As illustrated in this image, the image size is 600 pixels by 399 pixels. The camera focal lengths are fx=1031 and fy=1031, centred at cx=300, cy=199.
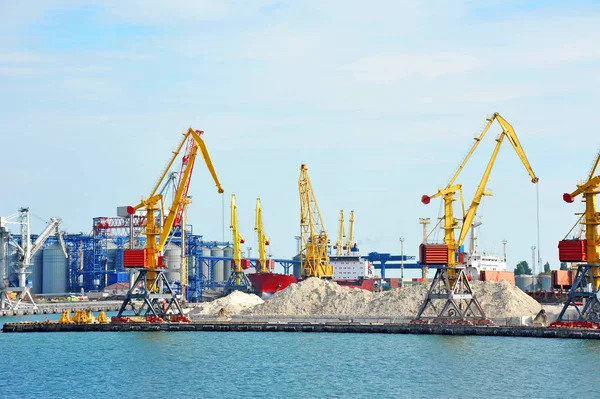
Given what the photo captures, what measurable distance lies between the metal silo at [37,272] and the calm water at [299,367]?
103510 millimetres

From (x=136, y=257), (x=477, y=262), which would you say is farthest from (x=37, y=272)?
(x=136, y=257)

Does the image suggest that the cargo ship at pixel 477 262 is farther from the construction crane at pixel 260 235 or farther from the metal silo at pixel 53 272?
the metal silo at pixel 53 272

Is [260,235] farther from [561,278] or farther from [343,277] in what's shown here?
[561,278]

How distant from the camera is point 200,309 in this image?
334 feet

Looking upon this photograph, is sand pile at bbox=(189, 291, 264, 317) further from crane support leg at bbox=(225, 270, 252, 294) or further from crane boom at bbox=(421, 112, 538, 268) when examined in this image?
crane support leg at bbox=(225, 270, 252, 294)

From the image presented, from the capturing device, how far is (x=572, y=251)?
240 feet

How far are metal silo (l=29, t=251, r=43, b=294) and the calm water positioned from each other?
10351 cm

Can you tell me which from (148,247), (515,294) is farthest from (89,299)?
(515,294)

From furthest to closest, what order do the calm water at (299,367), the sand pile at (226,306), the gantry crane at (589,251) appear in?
1. the sand pile at (226,306)
2. the gantry crane at (589,251)
3. the calm water at (299,367)

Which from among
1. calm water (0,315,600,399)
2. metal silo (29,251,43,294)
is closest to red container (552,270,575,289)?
calm water (0,315,600,399)

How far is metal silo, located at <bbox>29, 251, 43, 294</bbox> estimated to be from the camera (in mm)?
181750

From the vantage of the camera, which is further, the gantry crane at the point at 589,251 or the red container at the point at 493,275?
the red container at the point at 493,275

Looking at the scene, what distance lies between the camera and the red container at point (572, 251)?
7269 cm

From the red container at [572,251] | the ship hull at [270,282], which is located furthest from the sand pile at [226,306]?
the ship hull at [270,282]
